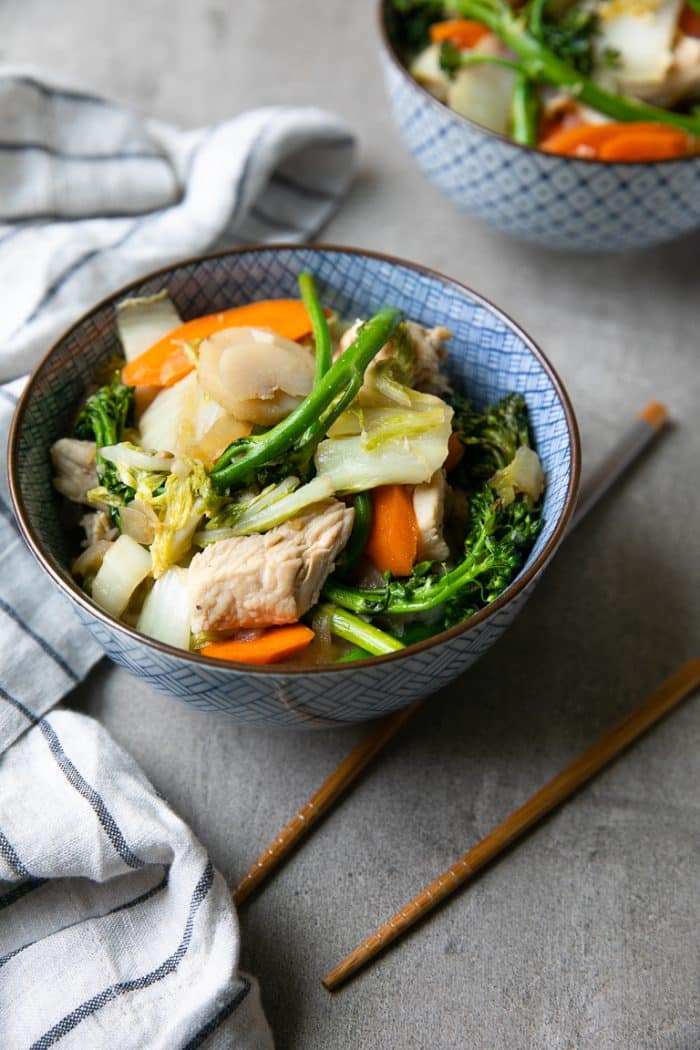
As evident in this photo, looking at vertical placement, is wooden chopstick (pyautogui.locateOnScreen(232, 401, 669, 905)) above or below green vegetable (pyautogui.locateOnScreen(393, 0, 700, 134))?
below

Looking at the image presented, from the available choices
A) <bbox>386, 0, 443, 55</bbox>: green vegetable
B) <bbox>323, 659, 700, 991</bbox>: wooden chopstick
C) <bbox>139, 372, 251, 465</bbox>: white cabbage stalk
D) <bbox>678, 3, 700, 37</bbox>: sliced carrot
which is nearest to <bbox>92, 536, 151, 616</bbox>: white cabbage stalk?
<bbox>139, 372, 251, 465</bbox>: white cabbage stalk

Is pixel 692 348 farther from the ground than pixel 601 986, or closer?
farther from the ground

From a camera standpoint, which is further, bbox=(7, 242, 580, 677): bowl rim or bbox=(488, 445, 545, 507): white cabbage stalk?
bbox=(488, 445, 545, 507): white cabbage stalk

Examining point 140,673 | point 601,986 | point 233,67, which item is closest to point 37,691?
point 140,673

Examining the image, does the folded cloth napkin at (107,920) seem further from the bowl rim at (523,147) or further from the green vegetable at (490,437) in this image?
the bowl rim at (523,147)

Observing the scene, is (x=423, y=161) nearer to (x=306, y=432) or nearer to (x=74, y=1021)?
(x=306, y=432)

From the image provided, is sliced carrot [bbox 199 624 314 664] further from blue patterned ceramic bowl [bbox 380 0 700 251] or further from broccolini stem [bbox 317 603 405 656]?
blue patterned ceramic bowl [bbox 380 0 700 251]

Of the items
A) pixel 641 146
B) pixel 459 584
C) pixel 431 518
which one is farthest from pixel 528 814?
pixel 641 146
